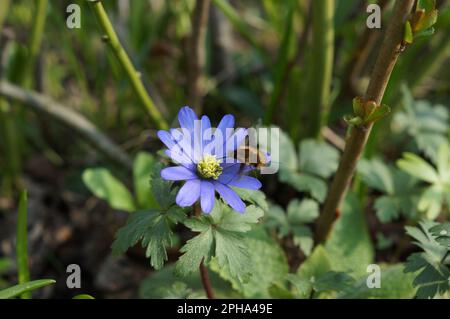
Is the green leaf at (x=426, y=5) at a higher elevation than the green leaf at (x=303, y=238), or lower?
higher

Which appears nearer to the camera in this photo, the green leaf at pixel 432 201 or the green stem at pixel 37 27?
the green leaf at pixel 432 201

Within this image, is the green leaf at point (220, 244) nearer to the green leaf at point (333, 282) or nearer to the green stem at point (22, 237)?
the green leaf at point (333, 282)

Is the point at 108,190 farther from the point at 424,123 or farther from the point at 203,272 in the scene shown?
the point at 424,123

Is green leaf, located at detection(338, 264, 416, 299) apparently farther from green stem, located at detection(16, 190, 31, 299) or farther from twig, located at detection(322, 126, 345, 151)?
green stem, located at detection(16, 190, 31, 299)

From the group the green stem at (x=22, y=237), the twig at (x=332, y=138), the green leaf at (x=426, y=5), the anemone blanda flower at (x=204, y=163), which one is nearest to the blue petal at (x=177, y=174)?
the anemone blanda flower at (x=204, y=163)

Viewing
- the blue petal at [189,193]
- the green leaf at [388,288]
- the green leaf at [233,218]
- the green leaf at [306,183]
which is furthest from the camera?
the green leaf at [306,183]

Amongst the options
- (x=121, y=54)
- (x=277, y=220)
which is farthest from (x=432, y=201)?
(x=121, y=54)

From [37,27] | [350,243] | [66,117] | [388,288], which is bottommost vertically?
[388,288]
